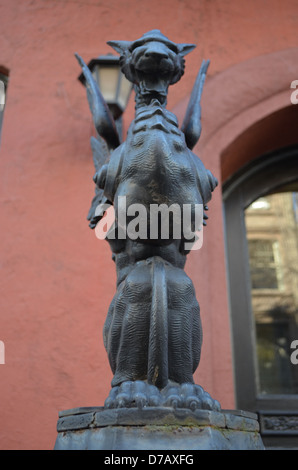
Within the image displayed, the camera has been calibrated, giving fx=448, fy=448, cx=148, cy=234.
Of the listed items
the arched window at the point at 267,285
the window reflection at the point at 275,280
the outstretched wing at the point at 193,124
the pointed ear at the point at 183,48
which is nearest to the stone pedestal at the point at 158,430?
the outstretched wing at the point at 193,124

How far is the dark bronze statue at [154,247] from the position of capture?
1.23 metres

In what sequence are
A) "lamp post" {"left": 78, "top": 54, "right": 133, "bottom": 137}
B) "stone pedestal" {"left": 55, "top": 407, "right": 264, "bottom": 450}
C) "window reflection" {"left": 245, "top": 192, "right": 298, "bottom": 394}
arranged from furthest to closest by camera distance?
1. "window reflection" {"left": 245, "top": 192, "right": 298, "bottom": 394}
2. "lamp post" {"left": 78, "top": 54, "right": 133, "bottom": 137}
3. "stone pedestal" {"left": 55, "top": 407, "right": 264, "bottom": 450}

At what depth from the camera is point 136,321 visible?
4.24 feet

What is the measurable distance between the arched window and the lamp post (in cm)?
123

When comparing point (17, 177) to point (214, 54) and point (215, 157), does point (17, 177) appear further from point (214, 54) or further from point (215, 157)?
point (214, 54)

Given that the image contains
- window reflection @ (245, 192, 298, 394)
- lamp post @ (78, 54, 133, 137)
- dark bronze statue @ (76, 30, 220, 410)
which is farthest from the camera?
window reflection @ (245, 192, 298, 394)

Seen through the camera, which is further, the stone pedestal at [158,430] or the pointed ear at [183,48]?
the pointed ear at [183,48]

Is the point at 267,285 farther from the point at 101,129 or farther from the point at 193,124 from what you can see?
the point at 101,129

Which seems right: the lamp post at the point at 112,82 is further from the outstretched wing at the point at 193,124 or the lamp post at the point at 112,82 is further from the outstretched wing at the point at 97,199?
the outstretched wing at the point at 193,124

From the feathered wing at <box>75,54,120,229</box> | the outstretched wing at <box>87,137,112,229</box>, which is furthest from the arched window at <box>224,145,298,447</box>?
the feathered wing at <box>75,54,120,229</box>

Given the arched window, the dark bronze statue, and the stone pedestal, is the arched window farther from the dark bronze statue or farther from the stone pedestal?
the stone pedestal

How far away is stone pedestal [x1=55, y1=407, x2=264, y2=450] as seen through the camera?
3.42ft

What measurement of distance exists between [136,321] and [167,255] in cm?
25

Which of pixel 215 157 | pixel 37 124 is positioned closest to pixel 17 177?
pixel 37 124
